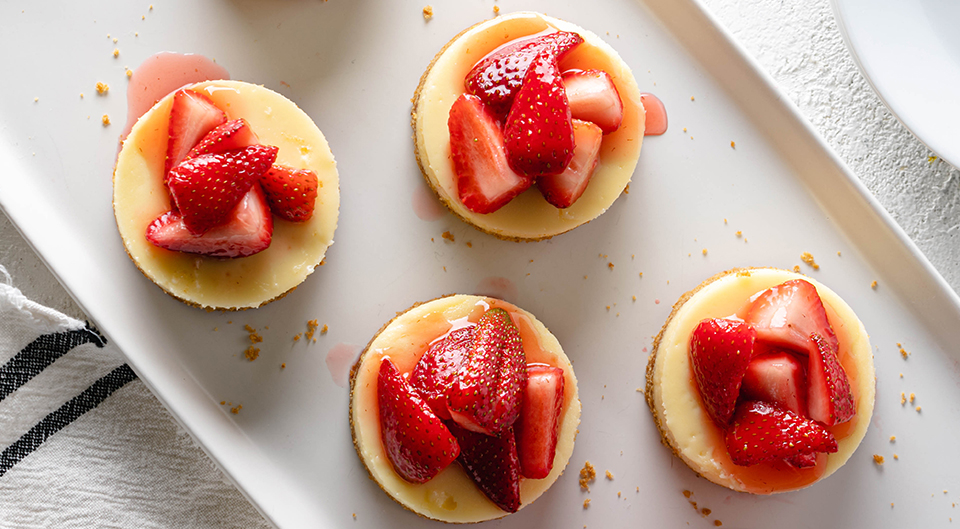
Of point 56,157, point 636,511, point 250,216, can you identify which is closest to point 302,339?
point 250,216

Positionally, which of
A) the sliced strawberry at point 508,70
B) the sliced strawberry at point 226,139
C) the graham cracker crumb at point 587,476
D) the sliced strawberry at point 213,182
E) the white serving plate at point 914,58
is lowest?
the graham cracker crumb at point 587,476

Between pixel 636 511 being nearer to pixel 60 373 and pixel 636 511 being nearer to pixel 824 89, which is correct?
pixel 824 89

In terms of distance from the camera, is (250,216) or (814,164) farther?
(814,164)

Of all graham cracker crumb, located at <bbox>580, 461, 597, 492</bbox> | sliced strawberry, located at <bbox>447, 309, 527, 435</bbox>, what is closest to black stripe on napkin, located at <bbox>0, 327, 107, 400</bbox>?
sliced strawberry, located at <bbox>447, 309, 527, 435</bbox>

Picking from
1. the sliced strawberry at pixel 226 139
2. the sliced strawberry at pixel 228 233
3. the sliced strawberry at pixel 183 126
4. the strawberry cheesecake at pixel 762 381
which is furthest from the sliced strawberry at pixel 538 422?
the sliced strawberry at pixel 183 126

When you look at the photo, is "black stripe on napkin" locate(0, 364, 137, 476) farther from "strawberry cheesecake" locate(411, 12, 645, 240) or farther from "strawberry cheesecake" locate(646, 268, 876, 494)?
"strawberry cheesecake" locate(646, 268, 876, 494)

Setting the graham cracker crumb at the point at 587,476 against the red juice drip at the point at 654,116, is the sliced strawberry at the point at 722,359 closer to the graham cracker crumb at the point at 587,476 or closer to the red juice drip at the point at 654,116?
the graham cracker crumb at the point at 587,476
